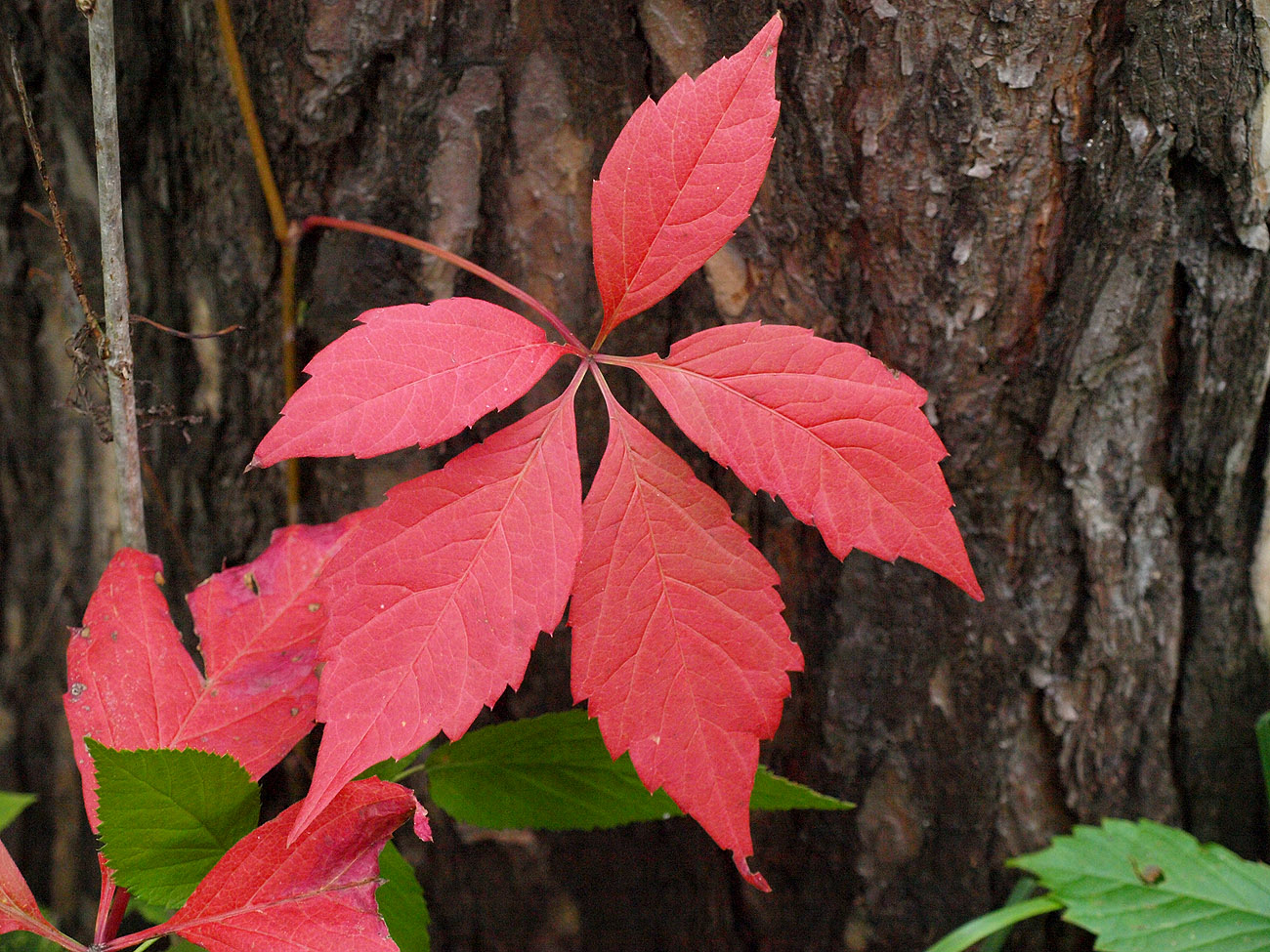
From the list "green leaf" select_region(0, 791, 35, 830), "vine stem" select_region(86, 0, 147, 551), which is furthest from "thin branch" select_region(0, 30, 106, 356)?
"green leaf" select_region(0, 791, 35, 830)

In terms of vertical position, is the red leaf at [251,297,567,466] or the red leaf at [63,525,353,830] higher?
the red leaf at [251,297,567,466]

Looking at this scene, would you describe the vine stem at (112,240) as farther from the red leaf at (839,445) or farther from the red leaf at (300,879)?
the red leaf at (839,445)

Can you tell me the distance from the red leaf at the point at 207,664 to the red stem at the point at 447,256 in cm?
26

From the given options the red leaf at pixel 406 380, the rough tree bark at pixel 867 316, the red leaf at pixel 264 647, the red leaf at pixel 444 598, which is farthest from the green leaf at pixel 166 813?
the rough tree bark at pixel 867 316

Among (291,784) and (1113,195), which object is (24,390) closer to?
(291,784)

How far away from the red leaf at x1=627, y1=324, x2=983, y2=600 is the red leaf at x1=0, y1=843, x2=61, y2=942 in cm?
60

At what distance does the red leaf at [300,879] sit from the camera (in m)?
0.62

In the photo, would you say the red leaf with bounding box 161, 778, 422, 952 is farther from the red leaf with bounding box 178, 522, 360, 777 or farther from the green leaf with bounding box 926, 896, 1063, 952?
the green leaf with bounding box 926, 896, 1063, 952

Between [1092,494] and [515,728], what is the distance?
65cm

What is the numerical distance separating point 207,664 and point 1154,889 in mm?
969

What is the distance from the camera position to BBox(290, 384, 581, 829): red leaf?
58 centimetres

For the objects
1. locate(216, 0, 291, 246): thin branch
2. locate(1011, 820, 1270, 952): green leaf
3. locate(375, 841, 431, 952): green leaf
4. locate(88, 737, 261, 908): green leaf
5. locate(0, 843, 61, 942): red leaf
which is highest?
locate(216, 0, 291, 246): thin branch

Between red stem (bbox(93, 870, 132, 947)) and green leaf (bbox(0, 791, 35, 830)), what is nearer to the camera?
red stem (bbox(93, 870, 132, 947))

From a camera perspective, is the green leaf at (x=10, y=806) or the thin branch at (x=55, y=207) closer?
the thin branch at (x=55, y=207)
